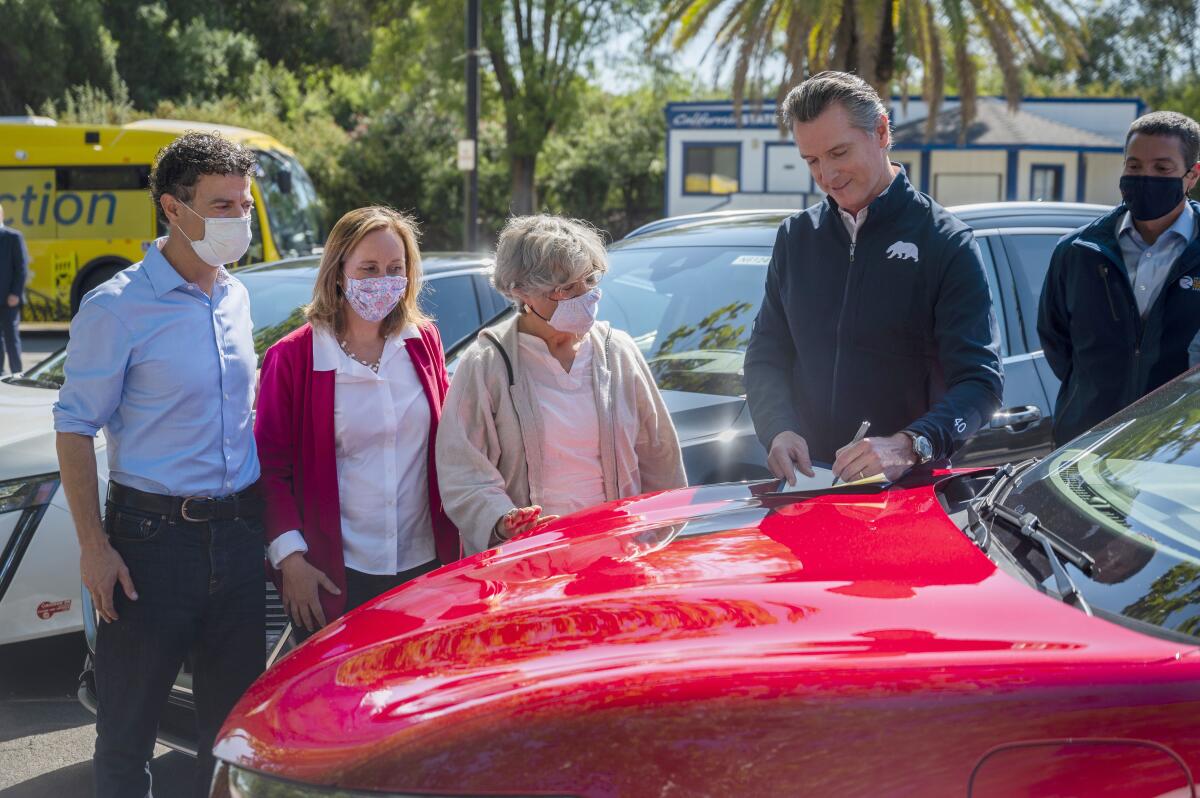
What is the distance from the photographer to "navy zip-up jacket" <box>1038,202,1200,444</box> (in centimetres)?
380

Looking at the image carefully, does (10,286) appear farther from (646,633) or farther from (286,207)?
(646,633)

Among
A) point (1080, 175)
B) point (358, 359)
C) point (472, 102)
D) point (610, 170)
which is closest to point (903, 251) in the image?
point (358, 359)

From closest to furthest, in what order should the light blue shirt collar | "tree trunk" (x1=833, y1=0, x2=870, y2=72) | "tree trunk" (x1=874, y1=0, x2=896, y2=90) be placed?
the light blue shirt collar, "tree trunk" (x1=874, y1=0, x2=896, y2=90), "tree trunk" (x1=833, y1=0, x2=870, y2=72)

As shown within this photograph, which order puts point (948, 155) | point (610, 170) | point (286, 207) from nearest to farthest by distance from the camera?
point (286, 207), point (948, 155), point (610, 170)

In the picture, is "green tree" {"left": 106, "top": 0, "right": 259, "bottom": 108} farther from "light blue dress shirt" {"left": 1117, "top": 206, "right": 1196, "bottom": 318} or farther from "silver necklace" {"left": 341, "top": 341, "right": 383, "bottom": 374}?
"light blue dress shirt" {"left": 1117, "top": 206, "right": 1196, "bottom": 318}

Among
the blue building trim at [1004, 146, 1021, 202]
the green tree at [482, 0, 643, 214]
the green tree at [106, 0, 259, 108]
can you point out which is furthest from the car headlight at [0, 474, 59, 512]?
the green tree at [106, 0, 259, 108]

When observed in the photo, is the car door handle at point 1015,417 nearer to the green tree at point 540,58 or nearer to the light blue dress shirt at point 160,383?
the light blue dress shirt at point 160,383

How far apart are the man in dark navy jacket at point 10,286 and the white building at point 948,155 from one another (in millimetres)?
18142

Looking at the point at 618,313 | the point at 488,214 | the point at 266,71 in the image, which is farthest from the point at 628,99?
the point at 618,313

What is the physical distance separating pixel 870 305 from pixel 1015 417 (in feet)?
4.87

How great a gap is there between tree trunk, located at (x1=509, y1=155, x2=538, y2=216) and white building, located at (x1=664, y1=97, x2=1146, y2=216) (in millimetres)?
3409

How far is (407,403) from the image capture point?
3293mm

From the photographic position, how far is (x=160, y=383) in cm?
295

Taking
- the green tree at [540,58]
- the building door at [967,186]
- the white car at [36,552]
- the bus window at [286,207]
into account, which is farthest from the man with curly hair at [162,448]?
the building door at [967,186]
